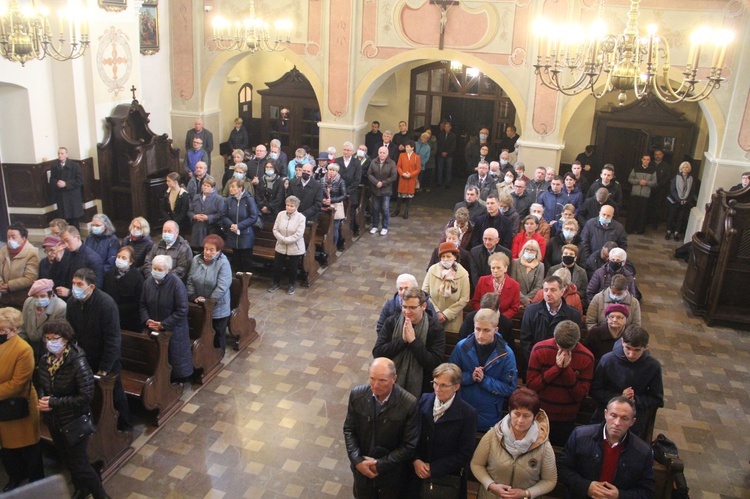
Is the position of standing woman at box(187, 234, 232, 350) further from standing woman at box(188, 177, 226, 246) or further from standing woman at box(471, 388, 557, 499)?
standing woman at box(471, 388, 557, 499)

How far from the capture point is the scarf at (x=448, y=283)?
664 centimetres

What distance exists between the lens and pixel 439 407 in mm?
4570

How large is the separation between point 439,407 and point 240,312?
12.9ft

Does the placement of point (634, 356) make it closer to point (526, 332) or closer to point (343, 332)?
point (526, 332)

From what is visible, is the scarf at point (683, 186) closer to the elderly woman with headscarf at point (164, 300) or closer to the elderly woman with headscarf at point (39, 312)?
the elderly woman with headscarf at point (164, 300)

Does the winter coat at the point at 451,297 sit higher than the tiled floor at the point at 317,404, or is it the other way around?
the winter coat at the point at 451,297

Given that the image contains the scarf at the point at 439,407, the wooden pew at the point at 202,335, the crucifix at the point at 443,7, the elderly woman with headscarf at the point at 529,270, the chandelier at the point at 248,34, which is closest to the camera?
the scarf at the point at 439,407

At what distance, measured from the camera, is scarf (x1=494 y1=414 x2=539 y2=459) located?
4.31m

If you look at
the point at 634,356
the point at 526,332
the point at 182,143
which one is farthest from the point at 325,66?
the point at 634,356

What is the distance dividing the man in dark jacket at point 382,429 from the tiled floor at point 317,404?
1.19m

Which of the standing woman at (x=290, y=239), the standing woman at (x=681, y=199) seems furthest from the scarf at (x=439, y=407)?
the standing woman at (x=681, y=199)

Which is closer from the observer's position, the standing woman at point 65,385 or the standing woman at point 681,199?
the standing woman at point 65,385

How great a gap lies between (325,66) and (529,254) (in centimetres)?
769

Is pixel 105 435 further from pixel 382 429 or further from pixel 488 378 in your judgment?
pixel 488 378
